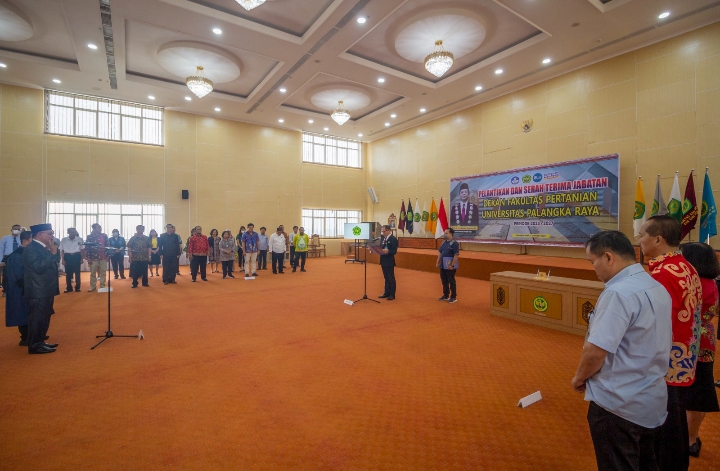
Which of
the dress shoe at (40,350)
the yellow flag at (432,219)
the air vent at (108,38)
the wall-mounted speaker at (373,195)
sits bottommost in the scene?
the dress shoe at (40,350)

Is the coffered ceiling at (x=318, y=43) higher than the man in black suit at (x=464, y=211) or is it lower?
higher

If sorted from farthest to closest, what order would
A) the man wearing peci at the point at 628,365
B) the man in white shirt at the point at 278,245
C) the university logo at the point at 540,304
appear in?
the man in white shirt at the point at 278,245 → the university logo at the point at 540,304 → the man wearing peci at the point at 628,365

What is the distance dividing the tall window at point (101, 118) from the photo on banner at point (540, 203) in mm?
11604

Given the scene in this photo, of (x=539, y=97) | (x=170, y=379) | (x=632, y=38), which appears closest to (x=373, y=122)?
(x=539, y=97)

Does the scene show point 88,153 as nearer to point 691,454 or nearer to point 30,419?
point 30,419

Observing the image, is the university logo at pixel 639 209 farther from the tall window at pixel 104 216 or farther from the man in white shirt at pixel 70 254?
the tall window at pixel 104 216

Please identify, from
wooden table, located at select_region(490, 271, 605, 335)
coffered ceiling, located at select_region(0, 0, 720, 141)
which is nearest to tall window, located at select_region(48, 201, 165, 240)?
coffered ceiling, located at select_region(0, 0, 720, 141)

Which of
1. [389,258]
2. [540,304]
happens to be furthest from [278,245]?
[540,304]

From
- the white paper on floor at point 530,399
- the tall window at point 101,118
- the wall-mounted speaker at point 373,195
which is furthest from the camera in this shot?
the wall-mounted speaker at point 373,195

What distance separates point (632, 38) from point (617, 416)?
402 inches

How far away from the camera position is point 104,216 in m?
11.7

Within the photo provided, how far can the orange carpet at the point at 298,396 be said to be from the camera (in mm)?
2143

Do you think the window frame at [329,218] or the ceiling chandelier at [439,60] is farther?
the window frame at [329,218]

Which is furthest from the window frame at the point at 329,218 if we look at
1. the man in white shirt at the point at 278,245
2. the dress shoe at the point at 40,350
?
the dress shoe at the point at 40,350
